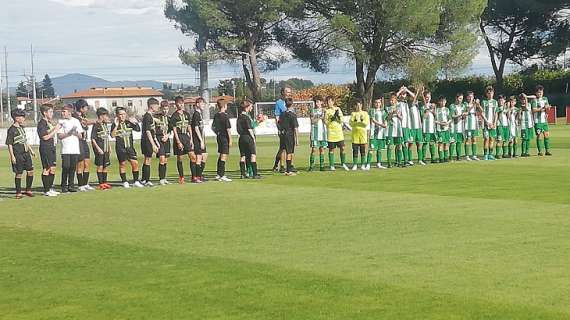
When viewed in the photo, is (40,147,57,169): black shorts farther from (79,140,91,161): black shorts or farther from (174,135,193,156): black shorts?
(174,135,193,156): black shorts

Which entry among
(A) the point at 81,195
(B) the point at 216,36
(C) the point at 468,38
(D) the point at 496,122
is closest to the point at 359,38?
(C) the point at 468,38

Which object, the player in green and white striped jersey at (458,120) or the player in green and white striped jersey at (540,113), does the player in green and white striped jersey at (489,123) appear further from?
the player in green and white striped jersey at (540,113)

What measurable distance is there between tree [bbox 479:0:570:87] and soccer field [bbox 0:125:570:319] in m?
55.0

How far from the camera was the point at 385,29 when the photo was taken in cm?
5925

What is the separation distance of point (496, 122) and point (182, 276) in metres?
17.8

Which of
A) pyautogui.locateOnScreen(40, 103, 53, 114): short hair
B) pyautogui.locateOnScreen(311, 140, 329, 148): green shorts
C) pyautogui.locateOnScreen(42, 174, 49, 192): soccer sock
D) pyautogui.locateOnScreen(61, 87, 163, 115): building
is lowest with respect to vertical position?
pyautogui.locateOnScreen(42, 174, 49, 192): soccer sock

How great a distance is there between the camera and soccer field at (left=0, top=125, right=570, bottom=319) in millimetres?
7617

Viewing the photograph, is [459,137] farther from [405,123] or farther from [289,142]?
[289,142]

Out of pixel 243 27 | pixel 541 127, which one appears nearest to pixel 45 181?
pixel 541 127

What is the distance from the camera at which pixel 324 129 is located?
23.8 metres

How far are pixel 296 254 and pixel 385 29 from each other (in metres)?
50.7

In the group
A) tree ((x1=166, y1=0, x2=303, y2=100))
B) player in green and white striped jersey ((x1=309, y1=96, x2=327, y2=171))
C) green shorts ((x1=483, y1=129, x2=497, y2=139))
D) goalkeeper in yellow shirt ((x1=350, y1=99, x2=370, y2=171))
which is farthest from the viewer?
tree ((x1=166, y1=0, x2=303, y2=100))

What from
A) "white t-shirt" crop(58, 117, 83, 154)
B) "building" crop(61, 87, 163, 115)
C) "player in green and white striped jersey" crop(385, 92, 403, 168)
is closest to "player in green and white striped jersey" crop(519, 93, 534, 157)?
"player in green and white striped jersey" crop(385, 92, 403, 168)

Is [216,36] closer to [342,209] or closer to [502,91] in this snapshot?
[502,91]
